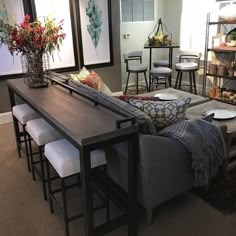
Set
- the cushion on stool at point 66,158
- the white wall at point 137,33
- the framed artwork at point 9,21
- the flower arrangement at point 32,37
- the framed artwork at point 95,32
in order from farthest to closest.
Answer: the white wall at point 137,33 < the framed artwork at point 95,32 < the framed artwork at point 9,21 < the flower arrangement at point 32,37 < the cushion on stool at point 66,158

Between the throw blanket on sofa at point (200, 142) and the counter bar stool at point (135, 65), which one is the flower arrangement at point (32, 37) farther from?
the counter bar stool at point (135, 65)

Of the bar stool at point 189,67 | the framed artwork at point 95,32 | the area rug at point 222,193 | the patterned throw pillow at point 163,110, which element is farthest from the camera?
the bar stool at point 189,67

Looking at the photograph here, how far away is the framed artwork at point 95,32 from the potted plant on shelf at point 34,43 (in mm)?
1896

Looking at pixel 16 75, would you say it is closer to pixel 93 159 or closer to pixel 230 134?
pixel 93 159

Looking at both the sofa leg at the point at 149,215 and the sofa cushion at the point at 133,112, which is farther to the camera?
the sofa leg at the point at 149,215

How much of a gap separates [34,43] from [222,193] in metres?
2.12

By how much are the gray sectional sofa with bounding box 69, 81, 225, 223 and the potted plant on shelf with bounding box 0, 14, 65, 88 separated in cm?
87

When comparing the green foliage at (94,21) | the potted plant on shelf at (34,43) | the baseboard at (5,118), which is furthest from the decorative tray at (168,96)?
the baseboard at (5,118)

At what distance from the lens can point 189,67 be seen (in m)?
5.02

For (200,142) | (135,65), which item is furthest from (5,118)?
(200,142)

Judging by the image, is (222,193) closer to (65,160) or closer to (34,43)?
(65,160)

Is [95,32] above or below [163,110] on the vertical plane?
above

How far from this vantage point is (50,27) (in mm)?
2580

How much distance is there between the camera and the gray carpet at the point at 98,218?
2.00m
